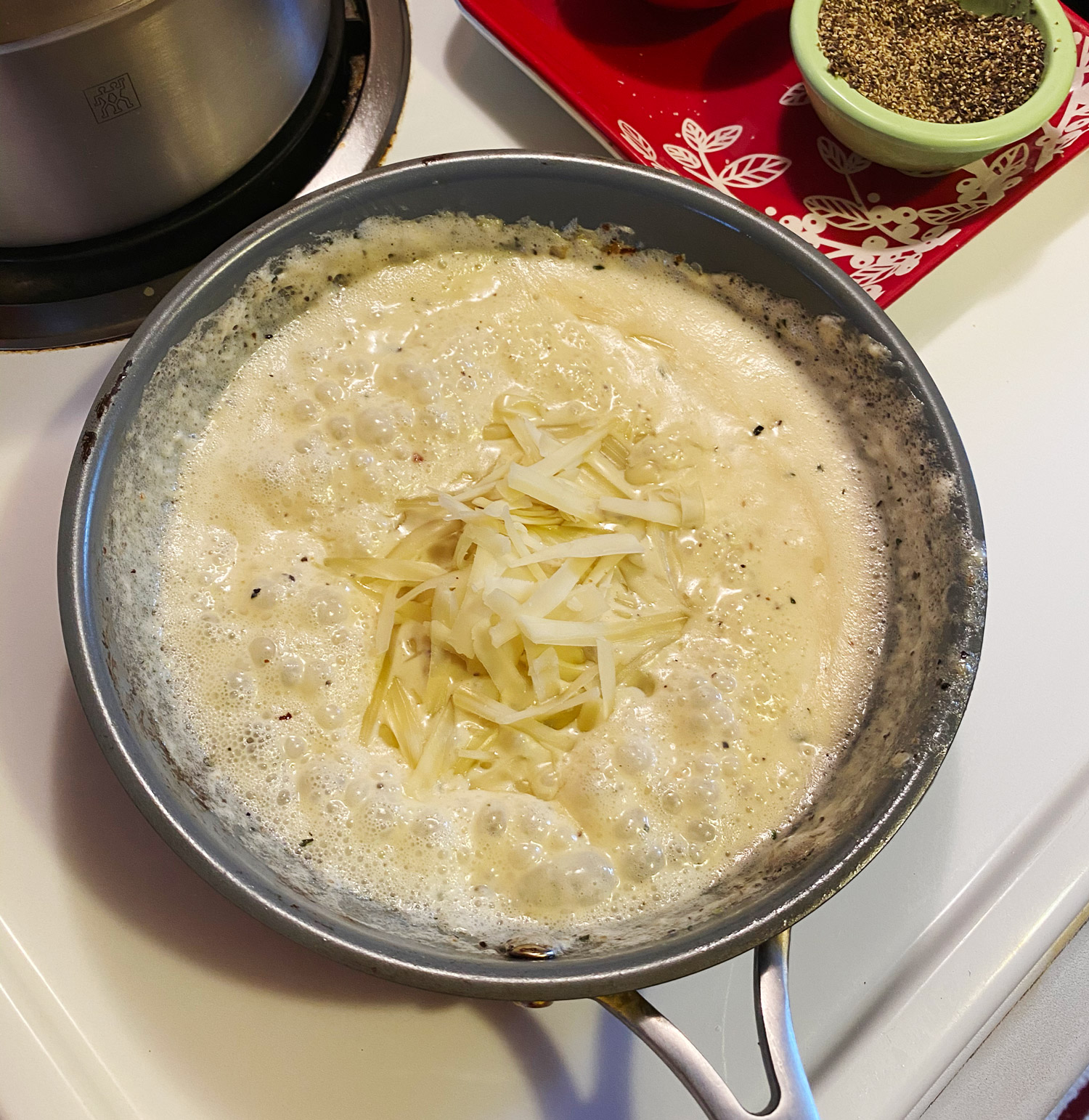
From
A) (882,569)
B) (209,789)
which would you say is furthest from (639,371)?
(209,789)

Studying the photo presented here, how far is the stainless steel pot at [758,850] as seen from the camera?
1.82 ft

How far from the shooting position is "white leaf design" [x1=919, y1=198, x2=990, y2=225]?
948 millimetres

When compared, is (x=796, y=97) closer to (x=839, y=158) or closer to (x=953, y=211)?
(x=839, y=158)

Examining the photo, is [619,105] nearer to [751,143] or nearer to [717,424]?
[751,143]

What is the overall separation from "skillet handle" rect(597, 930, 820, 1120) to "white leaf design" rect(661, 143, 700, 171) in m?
0.78

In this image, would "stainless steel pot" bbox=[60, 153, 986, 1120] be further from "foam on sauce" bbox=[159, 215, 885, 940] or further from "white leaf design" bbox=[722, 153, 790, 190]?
"white leaf design" bbox=[722, 153, 790, 190]

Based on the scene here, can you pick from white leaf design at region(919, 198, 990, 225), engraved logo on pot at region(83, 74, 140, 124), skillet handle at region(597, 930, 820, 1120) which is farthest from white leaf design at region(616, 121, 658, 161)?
skillet handle at region(597, 930, 820, 1120)

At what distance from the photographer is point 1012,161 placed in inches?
38.5

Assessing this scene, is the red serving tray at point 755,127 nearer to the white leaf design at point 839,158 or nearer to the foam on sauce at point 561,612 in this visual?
the white leaf design at point 839,158

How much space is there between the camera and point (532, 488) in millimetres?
732

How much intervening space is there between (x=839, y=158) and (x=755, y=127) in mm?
100

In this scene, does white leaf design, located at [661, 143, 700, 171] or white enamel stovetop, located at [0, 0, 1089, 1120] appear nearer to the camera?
white enamel stovetop, located at [0, 0, 1089, 1120]

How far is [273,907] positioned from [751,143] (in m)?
0.90

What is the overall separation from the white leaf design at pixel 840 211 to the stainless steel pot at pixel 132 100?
0.53 m
